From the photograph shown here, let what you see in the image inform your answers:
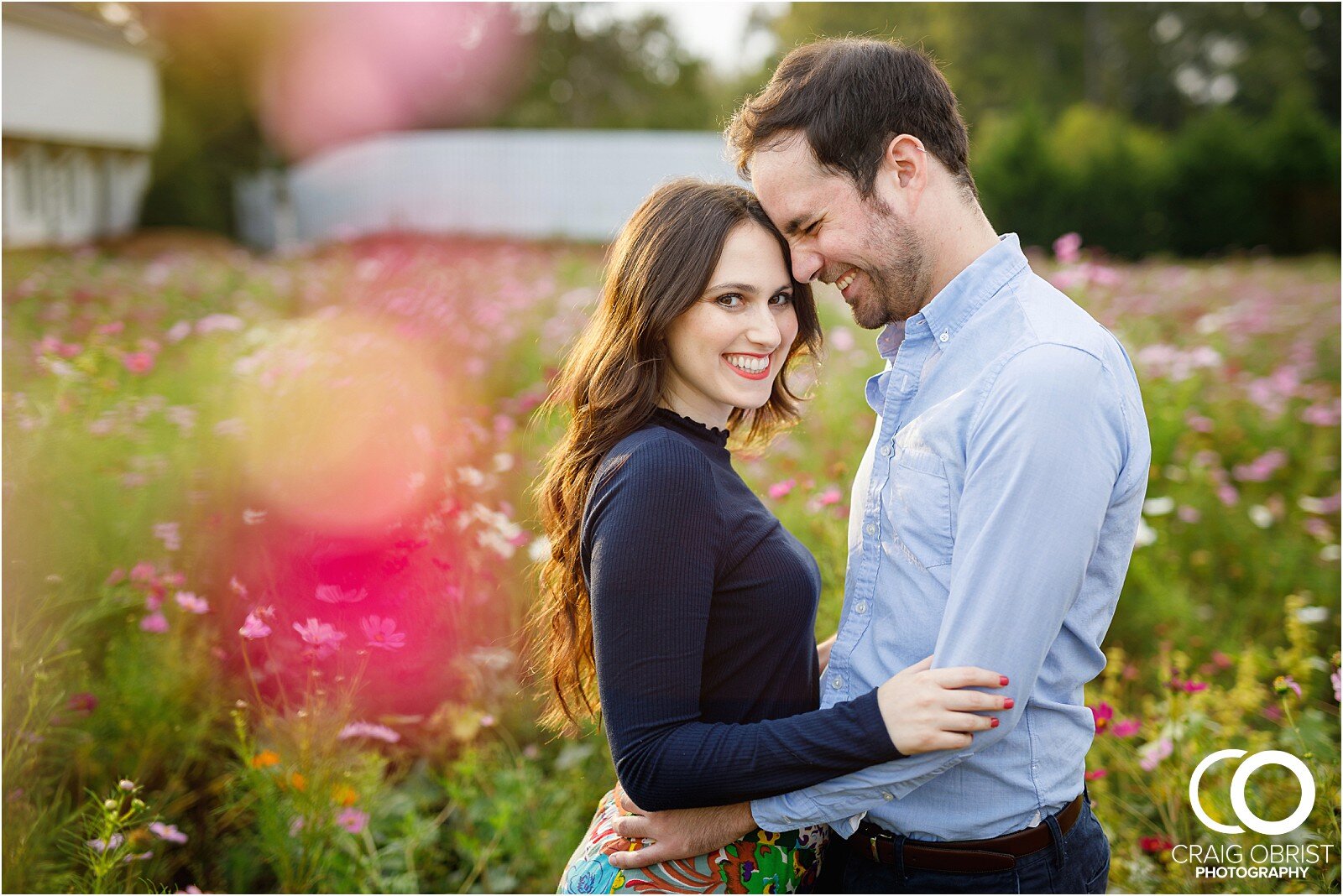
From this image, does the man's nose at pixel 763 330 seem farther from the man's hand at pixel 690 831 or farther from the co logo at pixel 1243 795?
the co logo at pixel 1243 795

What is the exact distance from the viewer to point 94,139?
1884 centimetres

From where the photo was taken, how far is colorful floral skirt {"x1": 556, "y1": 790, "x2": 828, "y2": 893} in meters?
1.60

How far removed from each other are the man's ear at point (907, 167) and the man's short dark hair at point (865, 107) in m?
0.02

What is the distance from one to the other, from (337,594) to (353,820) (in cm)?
56

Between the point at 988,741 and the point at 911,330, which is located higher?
the point at 911,330

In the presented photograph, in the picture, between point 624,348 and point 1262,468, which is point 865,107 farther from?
point 1262,468

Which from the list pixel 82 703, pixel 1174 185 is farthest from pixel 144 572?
pixel 1174 185

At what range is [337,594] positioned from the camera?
2.15 m

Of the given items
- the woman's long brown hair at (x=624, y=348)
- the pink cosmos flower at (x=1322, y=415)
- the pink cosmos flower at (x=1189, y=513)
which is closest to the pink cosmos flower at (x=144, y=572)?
the woman's long brown hair at (x=624, y=348)

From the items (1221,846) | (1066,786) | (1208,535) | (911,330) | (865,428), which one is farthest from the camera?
(1208,535)

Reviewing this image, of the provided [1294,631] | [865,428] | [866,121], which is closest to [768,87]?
[866,121]

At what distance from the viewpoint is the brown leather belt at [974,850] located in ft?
4.99

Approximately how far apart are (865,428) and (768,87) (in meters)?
2.50

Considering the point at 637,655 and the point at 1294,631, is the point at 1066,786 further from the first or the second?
the point at 1294,631
